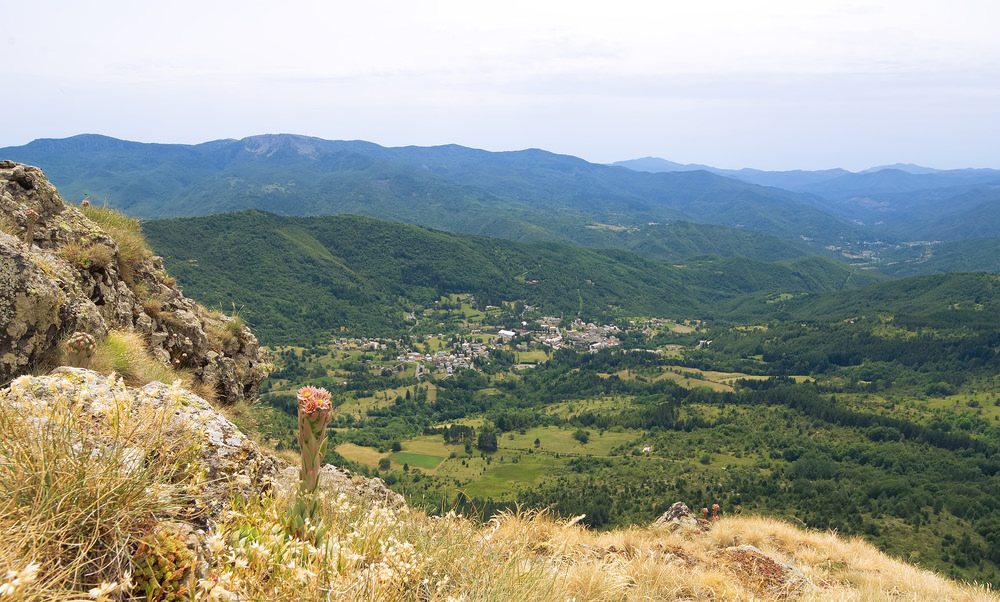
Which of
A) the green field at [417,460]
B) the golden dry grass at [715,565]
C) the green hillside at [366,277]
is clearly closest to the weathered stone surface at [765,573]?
the golden dry grass at [715,565]

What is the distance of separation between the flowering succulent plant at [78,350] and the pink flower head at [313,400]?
13.6 feet

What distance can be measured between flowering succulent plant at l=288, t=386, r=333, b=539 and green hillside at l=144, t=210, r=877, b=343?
373 feet

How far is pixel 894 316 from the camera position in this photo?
344ft

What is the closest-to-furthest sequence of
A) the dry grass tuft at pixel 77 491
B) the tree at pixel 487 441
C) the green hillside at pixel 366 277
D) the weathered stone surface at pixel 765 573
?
the dry grass tuft at pixel 77 491, the weathered stone surface at pixel 765 573, the tree at pixel 487 441, the green hillside at pixel 366 277

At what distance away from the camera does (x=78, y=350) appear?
6.00 meters

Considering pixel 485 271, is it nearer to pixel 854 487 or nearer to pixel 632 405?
pixel 632 405

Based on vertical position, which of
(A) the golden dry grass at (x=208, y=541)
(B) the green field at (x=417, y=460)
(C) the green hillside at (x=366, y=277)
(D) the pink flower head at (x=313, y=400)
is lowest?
(B) the green field at (x=417, y=460)

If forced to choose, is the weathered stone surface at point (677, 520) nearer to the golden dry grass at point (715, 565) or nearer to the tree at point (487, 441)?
the golden dry grass at point (715, 565)

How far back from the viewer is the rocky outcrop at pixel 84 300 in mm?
5980

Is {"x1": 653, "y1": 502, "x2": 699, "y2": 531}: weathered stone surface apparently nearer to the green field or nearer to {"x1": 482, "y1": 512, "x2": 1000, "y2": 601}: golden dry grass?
{"x1": 482, "y1": 512, "x2": 1000, "y2": 601}: golden dry grass

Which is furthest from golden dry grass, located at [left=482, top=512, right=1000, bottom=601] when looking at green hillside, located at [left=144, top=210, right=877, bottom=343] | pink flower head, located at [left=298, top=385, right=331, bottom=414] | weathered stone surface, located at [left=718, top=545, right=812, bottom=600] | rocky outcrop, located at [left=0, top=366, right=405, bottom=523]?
green hillside, located at [left=144, top=210, right=877, bottom=343]

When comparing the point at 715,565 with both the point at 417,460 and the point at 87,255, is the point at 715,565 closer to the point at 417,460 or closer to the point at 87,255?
the point at 87,255

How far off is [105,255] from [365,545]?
30.3 ft

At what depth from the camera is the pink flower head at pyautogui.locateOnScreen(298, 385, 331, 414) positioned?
12.5 feet
